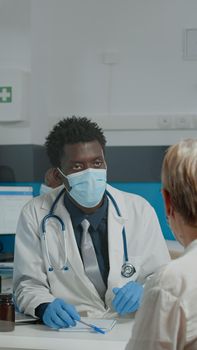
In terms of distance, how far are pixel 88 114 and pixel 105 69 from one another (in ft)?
0.96

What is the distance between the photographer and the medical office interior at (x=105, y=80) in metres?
3.52

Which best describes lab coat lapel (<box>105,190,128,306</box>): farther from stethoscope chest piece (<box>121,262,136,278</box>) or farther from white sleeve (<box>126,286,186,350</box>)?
white sleeve (<box>126,286,186,350</box>)

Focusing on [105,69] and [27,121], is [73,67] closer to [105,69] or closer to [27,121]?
[105,69]

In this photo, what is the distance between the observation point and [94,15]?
368 cm

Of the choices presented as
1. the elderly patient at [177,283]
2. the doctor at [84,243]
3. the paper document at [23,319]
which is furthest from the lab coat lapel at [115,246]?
the elderly patient at [177,283]

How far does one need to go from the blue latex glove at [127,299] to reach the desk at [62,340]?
0.24 feet

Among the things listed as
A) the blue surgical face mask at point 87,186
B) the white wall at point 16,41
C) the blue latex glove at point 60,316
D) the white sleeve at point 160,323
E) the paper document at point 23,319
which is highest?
the white wall at point 16,41

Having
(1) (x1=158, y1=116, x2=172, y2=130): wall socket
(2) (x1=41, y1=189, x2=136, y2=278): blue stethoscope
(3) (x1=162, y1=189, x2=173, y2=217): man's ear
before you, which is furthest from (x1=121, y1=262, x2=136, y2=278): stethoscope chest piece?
(1) (x1=158, y1=116, x2=172, y2=130): wall socket

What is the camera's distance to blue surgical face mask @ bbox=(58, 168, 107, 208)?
2.14 metres

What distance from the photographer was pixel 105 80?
3676 millimetres

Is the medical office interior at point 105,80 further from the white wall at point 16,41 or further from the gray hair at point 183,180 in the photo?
the gray hair at point 183,180

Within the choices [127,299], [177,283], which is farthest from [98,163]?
[177,283]

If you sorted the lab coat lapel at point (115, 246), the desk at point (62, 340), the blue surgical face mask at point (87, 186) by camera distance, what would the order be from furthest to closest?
the blue surgical face mask at point (87, 186) → the lab coat lapel at point (115, 246) → the desk at point (62, 340)

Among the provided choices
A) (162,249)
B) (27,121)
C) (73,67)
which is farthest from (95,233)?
(73,67)
